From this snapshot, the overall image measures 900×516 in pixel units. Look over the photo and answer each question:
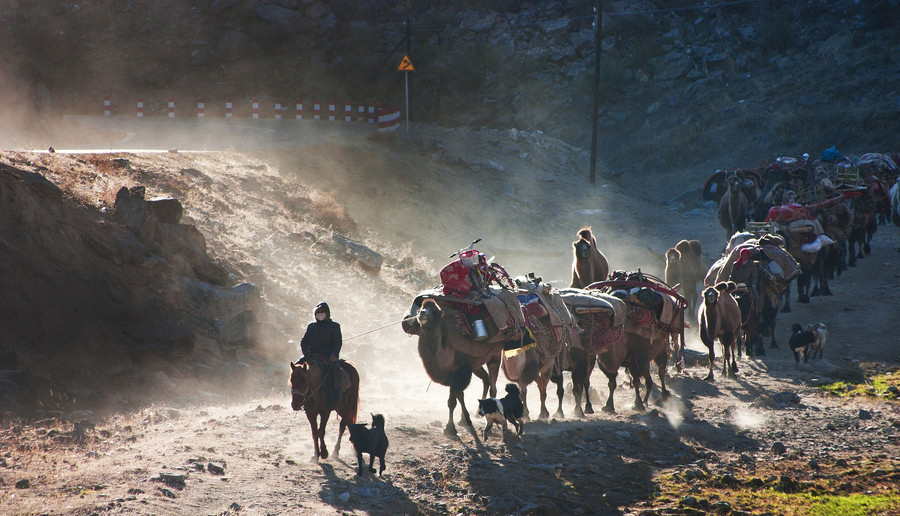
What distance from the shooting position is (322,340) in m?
9.34

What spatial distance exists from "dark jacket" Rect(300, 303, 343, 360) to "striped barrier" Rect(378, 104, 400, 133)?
21.7 metres

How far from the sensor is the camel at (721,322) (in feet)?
47.6

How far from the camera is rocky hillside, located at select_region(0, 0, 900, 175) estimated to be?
3781cm

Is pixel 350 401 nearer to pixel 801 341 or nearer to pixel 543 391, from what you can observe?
pixel 543 391

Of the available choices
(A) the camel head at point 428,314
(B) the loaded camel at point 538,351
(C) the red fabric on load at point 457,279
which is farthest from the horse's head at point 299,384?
(B) the loaded camel at point 538,351

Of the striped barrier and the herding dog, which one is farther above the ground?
the striped barrier

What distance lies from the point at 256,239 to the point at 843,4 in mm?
37468

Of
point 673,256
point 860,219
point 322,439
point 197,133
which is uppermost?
point 197,133

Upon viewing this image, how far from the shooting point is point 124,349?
12.8m

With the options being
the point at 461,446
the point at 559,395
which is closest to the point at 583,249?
the point at 559,395

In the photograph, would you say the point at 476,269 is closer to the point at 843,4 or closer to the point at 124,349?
the point at 124,349

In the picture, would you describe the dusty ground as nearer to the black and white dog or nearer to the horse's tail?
the black and white dog

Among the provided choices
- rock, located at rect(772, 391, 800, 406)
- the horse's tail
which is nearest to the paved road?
the horse's tail

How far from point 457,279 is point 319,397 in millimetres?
2915
